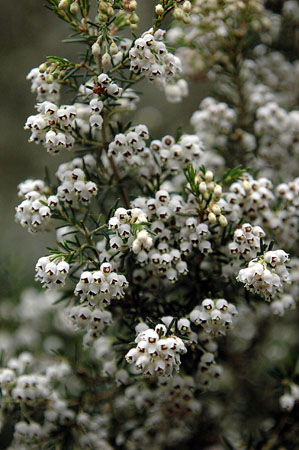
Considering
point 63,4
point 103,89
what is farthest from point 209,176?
point 63,4

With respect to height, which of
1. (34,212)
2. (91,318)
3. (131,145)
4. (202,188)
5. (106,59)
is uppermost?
(106,59)

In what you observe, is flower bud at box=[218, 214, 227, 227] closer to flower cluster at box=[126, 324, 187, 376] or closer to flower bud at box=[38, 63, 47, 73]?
flower cluster at box=[126, 324, 187, 376]

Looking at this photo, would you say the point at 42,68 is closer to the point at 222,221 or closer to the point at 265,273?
the point at 222,221

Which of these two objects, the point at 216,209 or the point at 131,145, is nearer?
the point at 216,209

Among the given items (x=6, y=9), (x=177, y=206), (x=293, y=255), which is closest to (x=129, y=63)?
(x=177, y=206)

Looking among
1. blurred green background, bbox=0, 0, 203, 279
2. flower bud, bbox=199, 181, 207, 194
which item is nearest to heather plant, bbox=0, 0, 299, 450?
flower bud, bbox=199, 181, 207, 194

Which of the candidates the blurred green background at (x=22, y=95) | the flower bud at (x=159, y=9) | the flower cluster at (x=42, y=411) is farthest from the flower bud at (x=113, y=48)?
the blurred green background at (x=22, y=95)
